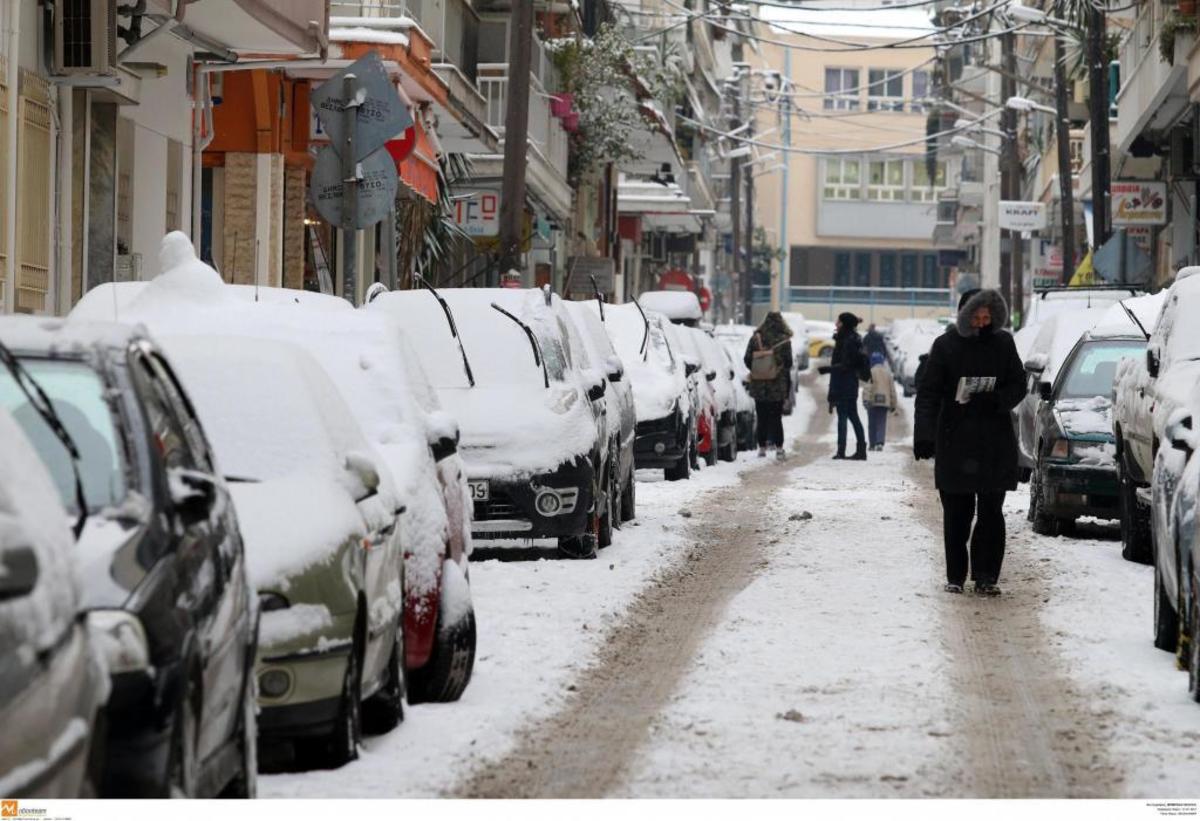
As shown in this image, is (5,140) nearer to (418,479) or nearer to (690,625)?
(690,625)

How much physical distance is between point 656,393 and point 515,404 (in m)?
10.1

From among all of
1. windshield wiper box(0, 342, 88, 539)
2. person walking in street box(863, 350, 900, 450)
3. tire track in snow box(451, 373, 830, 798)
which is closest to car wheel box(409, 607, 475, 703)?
tire track in snow box(451, 373, 830, 798)

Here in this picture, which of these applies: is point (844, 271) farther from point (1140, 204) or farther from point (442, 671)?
point (442, 671)

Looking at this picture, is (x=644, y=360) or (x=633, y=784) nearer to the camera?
(x=633, y=784)

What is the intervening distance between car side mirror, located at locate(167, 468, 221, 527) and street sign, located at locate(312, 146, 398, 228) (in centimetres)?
1021

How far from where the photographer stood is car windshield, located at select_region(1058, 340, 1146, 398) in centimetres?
1886

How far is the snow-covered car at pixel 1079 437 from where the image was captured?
57.6 feet

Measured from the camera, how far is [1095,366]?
19.2 m

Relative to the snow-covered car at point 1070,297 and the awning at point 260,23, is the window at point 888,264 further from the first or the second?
the awning at point 260,23

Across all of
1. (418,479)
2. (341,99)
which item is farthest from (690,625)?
(341,99)

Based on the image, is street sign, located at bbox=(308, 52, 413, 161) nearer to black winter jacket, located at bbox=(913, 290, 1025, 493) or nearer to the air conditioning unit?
the air conditioning unit

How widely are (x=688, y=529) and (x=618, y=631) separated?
22.1ft

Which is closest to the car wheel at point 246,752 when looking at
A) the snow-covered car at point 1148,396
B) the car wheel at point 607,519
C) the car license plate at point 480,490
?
the car license plate at point 480,490

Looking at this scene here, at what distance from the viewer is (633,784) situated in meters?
7.60
